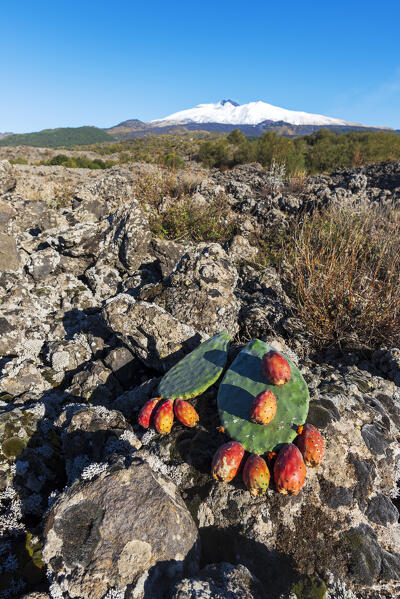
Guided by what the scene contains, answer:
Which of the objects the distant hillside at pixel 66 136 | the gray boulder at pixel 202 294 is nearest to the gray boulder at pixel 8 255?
the gray boulder at pixel 202 294

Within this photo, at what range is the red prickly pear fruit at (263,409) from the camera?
205cm

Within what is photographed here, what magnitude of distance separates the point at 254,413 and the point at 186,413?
0.57 metres

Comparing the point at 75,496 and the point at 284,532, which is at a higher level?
the point at 75,496

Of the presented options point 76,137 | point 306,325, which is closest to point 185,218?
point 306,325

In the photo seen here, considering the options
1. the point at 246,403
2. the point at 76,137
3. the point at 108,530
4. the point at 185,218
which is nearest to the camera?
the point at 108,530

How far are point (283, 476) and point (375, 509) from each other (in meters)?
0.69

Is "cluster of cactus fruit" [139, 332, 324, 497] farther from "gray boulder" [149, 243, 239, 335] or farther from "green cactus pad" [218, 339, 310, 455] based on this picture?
"gray boulder" [149, 243, 239, 335]

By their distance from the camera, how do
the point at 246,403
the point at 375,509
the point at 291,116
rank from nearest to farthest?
the point at 375,509
the point at 246,403
the point at 291,116

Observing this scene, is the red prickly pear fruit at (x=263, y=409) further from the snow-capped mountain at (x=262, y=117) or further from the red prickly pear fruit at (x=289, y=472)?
the snow-capped mountain at (x=262, y=117)

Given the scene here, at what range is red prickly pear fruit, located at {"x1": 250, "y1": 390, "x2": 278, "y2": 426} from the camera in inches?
80.7

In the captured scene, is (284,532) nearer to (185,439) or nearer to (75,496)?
→ (185,439)

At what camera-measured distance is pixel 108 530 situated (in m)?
1.68

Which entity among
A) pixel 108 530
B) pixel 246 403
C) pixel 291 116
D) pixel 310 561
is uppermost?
pixel 291 116

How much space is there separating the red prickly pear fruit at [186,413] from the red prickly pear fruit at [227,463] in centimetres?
41
